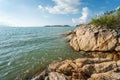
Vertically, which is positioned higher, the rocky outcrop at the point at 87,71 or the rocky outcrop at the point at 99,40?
the rocky outcrop at the point at 99,40

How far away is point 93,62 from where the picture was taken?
59.4 ft

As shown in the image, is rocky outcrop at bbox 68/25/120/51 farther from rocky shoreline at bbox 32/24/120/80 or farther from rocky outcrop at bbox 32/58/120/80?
rocky outcrop at bbox 32/58/120/80

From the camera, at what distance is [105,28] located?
3131 centimetres

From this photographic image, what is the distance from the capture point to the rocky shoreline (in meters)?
15.6

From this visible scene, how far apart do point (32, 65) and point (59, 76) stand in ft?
28.5

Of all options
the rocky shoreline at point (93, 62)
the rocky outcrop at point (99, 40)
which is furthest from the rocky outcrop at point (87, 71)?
the rocky outcrop at point (99, 40)

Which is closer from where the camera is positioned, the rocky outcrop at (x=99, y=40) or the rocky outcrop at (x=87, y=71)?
the rocky outcrop at (x=87, y=71)

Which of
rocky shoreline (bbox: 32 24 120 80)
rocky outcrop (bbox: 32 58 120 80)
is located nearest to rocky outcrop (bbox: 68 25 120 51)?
rocky shoreline (bbox: 32 24 120 80)

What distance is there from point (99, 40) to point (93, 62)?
11.4 metres

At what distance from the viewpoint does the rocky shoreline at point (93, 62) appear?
51.3ft

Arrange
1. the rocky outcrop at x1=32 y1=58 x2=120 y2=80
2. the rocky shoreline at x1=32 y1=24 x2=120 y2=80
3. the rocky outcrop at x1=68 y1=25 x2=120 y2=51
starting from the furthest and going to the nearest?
the rocky outcrop at x1=68 y1=25 x2=120 y2=51
the rocky shoreline at x1=32 y1=24 x2=120 y2=80
the rocky outcrop at x1=32 y1=58 x2=120 y2=80

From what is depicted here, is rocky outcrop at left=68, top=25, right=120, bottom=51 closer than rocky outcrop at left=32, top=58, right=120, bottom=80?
No

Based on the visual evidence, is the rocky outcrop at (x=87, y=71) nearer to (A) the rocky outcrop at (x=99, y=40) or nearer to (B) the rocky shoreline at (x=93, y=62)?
(B) the rocky shoreline at (x=93, y=62)

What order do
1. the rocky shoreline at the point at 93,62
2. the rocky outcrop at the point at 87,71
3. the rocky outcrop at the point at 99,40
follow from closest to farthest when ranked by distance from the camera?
the rocky outcrop at the point at 87,71
the rocky shoreline at the point at 93,62
the rocky outcrop at the point at 99,40
